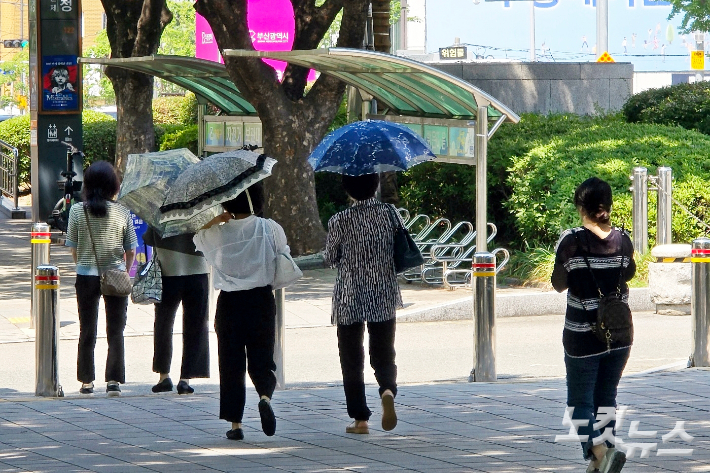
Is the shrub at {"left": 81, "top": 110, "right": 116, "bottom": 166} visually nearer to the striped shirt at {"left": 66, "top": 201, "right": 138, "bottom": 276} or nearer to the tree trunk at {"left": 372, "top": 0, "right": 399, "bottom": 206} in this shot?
the tree trunk at {"left": 372, "top": 0, "right": 399, "bottom": 206}

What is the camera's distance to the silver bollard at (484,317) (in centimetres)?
883

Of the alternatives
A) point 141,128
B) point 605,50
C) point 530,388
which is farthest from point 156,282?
point 605,50

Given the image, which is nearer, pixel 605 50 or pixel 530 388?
pixel 530 388

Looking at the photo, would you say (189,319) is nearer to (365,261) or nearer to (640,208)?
(365,261)

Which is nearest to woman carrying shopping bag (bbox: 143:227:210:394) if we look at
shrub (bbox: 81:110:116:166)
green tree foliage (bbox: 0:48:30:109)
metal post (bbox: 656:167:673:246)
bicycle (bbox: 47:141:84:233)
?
metal post (bbox: 656:167:673:246)

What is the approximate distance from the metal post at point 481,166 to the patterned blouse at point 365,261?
5.29 meters

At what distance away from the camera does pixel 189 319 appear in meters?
8.35

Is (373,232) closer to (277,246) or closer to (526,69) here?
(277,246)

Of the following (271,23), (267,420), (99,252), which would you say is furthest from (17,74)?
(267,420)

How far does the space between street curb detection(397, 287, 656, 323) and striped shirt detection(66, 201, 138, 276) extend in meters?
4.36

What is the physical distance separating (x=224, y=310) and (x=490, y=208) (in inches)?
384

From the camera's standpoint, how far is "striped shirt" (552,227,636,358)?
19.3 feet

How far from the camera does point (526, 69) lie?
67.9ft

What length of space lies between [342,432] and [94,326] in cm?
247
